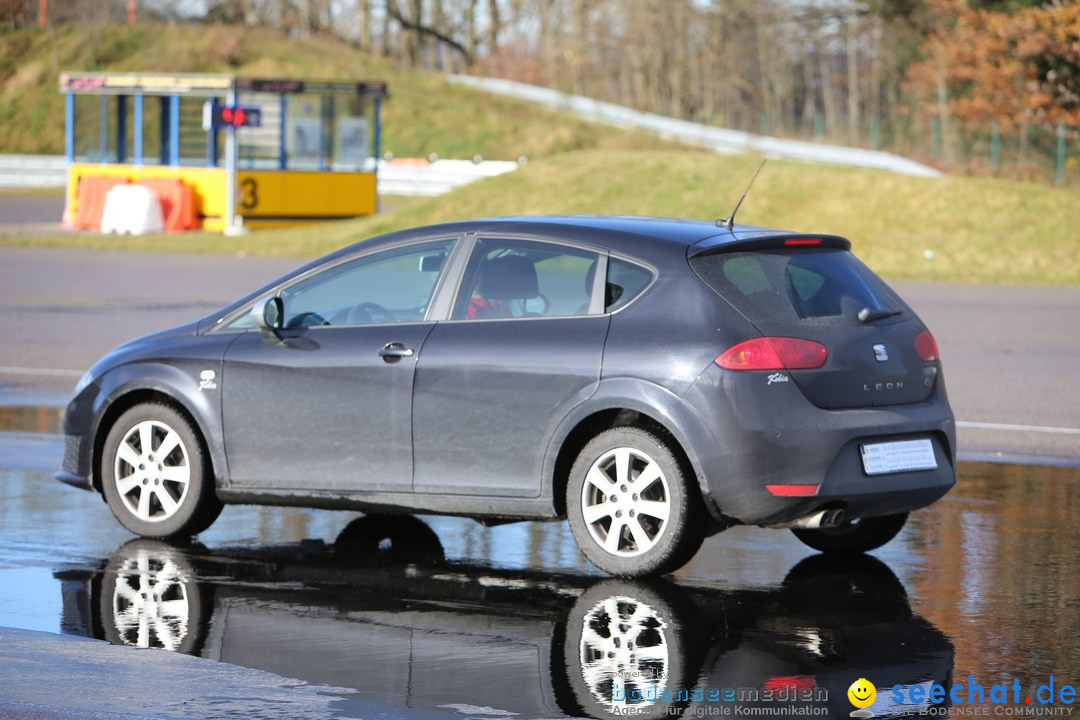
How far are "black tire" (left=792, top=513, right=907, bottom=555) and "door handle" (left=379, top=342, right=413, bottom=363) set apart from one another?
1.88 metres

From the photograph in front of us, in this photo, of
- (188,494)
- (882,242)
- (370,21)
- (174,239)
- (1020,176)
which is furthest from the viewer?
(370,21)

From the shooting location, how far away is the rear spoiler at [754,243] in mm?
7320

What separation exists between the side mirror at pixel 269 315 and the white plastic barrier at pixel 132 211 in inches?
1109

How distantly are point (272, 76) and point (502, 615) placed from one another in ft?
216

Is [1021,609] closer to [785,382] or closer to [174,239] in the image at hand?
[785,382]

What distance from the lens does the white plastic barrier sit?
35281 millimetres

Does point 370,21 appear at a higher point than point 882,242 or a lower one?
higher

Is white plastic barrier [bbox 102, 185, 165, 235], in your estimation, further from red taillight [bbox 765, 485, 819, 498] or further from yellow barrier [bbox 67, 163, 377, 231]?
red taillight [bbox 765, 485, 819, 498]

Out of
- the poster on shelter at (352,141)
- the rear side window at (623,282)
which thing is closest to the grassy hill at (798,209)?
the poster on shelter at (352,141)

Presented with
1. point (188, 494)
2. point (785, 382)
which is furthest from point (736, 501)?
point (188, 494)

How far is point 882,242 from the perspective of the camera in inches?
1176

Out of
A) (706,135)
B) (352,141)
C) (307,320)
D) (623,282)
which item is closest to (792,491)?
(623,282)

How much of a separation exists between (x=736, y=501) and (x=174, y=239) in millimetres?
27630

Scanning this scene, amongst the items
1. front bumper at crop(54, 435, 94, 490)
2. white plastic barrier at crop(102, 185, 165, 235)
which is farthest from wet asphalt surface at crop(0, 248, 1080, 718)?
white plastic barrier at crop(102, 185, 165, 235)
